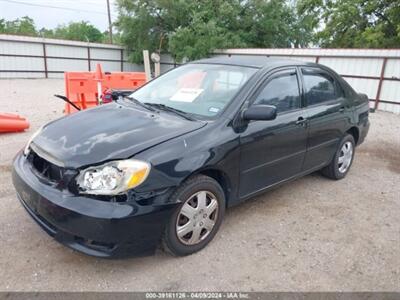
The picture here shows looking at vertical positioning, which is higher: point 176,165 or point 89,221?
point 176,165

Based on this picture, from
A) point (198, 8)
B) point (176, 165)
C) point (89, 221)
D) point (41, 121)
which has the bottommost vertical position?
point (41, 121)

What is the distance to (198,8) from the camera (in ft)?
72.0

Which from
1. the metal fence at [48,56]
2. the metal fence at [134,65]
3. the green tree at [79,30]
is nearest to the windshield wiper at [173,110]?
the metal fence at [134,65]

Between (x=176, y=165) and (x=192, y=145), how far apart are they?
0.23 metres

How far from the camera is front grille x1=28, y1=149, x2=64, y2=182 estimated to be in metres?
2.52

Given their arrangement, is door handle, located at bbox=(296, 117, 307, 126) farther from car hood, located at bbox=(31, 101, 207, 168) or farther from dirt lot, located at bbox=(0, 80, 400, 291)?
car hood, located at bbox=(31, 101, 207, 168)

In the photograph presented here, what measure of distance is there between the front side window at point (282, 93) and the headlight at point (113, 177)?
142 centimetres

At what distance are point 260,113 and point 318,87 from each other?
1601 mm

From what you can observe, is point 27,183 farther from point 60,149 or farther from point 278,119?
point 278,119

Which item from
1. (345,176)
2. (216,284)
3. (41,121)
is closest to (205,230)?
(216,284)

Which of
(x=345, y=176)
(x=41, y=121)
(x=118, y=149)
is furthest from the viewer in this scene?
(x=41, y=121)

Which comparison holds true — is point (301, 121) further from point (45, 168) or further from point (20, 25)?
point (20, 25)

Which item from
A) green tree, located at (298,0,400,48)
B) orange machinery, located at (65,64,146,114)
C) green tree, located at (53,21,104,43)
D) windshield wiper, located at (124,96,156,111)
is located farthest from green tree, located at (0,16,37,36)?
windshield wiper, located at (124,96,156,111)

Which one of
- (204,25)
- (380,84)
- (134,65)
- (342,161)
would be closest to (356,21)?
(380,84)
